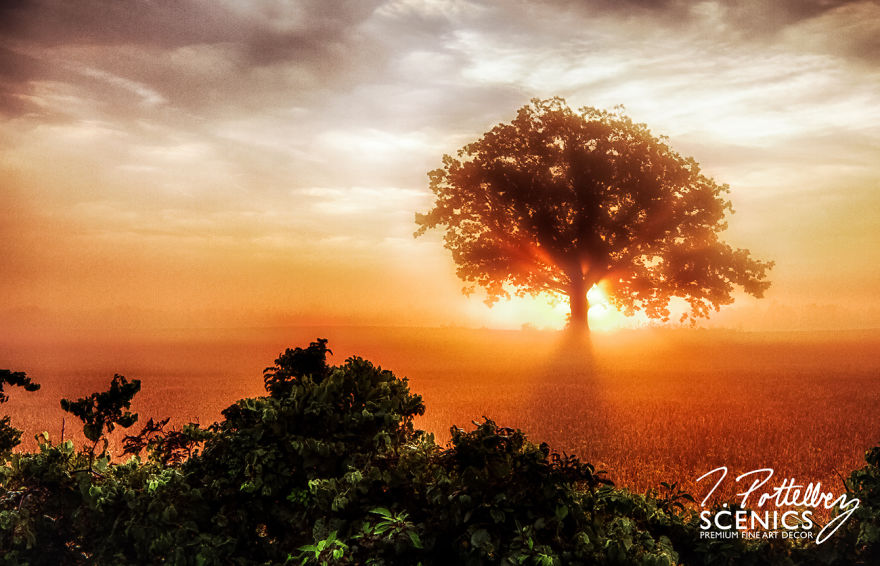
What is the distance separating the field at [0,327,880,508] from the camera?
1329 centimetres

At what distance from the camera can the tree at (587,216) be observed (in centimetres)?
3603

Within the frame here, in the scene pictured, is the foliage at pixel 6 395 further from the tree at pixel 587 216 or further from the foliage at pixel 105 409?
the tree at pixel 587 216

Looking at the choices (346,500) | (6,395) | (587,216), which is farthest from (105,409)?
(587,216)

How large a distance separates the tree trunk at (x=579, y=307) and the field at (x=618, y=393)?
1.33 m

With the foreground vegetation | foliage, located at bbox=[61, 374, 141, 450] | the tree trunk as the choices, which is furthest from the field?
foliage, located at bbox=[61, 374, 141, 450]

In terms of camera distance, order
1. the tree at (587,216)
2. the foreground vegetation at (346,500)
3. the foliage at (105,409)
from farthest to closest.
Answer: the tree at (587,216)
the foliage at (105,409)
the foreground vegetation at (346,500)

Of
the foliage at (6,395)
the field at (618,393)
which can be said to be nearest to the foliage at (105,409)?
the foliage at (6,395)

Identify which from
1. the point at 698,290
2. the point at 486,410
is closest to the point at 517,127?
the point at 698,290

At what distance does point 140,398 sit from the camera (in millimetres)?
23922

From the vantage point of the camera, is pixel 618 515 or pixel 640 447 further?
pixel 640 447

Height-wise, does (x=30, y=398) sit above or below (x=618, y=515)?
below

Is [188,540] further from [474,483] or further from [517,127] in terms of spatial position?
[517,127]

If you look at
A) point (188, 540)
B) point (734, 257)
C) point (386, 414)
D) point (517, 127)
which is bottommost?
point (188, 540)

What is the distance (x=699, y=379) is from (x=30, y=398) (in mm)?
26373
